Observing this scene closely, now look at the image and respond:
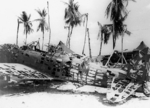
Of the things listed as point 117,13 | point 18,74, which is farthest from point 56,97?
point 117,13

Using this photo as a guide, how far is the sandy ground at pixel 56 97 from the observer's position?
5.69m

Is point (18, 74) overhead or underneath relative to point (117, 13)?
underneath

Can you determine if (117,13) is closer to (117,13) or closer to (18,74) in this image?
(117,13)

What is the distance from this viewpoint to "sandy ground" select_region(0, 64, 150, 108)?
18.7ft

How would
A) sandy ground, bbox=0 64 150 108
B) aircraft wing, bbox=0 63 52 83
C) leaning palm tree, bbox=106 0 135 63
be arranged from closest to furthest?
sandy ground, bbox=0 64 150 108, aircraft wing, bbox=0 63 52 83, leaning palm tree, bbox=106 0 135 63

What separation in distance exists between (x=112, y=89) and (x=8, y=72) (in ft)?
14.8

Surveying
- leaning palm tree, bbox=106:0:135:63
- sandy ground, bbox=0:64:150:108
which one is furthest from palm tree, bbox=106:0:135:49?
sandy ground, bbox=0:64:150:108

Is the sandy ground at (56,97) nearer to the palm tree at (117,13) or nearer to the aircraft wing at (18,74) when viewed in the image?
the aircraft wing at (18,74)

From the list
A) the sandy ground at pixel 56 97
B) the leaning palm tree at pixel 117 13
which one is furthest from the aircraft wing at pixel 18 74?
the leaning palm tree at pixel 117 13

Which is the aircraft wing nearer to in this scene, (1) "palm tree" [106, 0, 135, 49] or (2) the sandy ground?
(2) the sandy ground

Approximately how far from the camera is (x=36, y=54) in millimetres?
7867

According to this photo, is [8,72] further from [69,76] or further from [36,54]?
[69,76]

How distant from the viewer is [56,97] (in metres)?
6.32

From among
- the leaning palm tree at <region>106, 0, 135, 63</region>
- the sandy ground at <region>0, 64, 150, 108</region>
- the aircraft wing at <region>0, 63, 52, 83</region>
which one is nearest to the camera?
the sandy ground at <region>0, 64, 150, 108</region>
